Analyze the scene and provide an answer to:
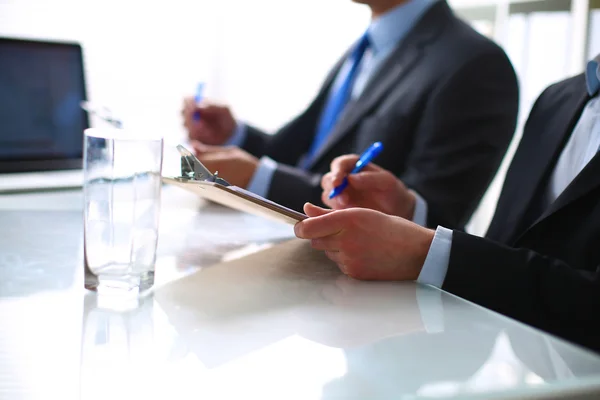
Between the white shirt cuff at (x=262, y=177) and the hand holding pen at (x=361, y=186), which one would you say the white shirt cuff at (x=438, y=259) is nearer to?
the hand holding pen at (x=361, y=186)

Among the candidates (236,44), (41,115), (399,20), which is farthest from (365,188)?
(236,44)

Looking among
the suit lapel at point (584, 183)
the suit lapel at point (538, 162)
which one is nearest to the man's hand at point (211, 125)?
the suit lapel at point (538, 162)

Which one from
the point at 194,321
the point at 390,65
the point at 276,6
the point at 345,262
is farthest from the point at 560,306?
the point at 276,6

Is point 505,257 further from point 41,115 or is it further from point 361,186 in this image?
point 41,115

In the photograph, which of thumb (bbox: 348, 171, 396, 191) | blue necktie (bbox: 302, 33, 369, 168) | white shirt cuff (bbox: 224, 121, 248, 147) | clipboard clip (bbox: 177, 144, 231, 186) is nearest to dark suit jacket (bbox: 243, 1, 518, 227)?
blue necktie (bbox: 302, 33, 369, 168)

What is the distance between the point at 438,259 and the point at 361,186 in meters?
0.33

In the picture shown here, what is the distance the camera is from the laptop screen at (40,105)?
5.02ft

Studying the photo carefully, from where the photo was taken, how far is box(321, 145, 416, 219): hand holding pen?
1.18m

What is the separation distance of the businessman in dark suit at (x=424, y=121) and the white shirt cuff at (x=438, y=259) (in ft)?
1.49

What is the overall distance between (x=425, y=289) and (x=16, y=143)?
→ 1067 millimetres

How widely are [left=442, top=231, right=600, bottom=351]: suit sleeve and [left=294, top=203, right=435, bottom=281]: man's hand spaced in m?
0.05

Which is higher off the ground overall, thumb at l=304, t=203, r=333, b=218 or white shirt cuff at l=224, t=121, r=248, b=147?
thumb at l=304, t=203, r=333, b=218

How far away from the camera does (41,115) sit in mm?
1582

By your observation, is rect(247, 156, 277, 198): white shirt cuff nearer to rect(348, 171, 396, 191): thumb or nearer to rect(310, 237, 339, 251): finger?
rect(348, 171, 396, 191): thumb
